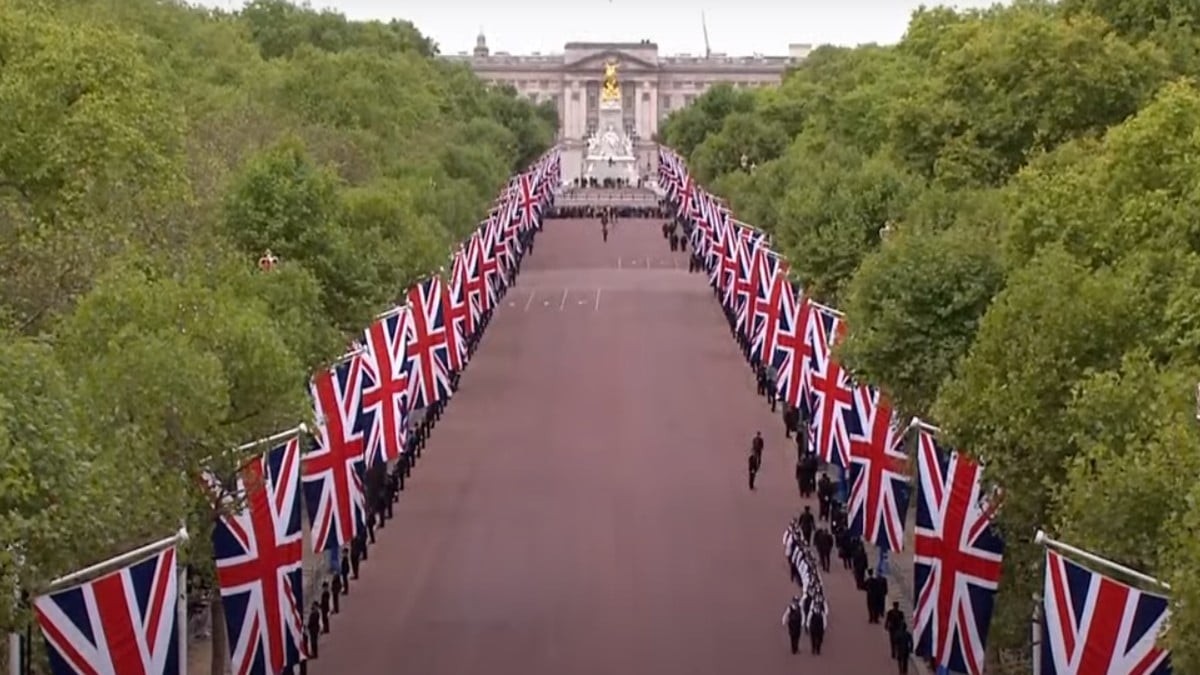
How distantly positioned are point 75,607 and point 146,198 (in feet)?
73.7

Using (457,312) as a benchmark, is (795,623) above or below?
below

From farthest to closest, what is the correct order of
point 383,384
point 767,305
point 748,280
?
point 748,280 → point 767,305 → point 383,384

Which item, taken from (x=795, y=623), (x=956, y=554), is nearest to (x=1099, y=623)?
(x=956, y=554)

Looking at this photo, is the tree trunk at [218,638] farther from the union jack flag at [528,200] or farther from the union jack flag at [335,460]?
the union jack flag at [528,200]

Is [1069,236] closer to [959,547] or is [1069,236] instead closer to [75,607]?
[959,547]

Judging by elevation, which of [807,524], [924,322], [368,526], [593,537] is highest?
[924,322]

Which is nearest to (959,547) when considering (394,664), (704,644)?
(704,644)

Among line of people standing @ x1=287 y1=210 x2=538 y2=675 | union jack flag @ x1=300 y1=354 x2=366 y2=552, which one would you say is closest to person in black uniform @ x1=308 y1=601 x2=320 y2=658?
line of people standing @ x1=287 y1=210 x2=538 y2=675

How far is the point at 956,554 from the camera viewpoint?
29266mm

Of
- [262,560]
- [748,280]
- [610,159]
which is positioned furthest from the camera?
[610,159]

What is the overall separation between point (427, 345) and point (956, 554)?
25.9m

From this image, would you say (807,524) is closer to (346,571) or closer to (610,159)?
(346,571)

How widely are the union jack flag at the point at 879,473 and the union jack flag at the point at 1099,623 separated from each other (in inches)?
498

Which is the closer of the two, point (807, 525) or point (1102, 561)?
point (1102, 561)
